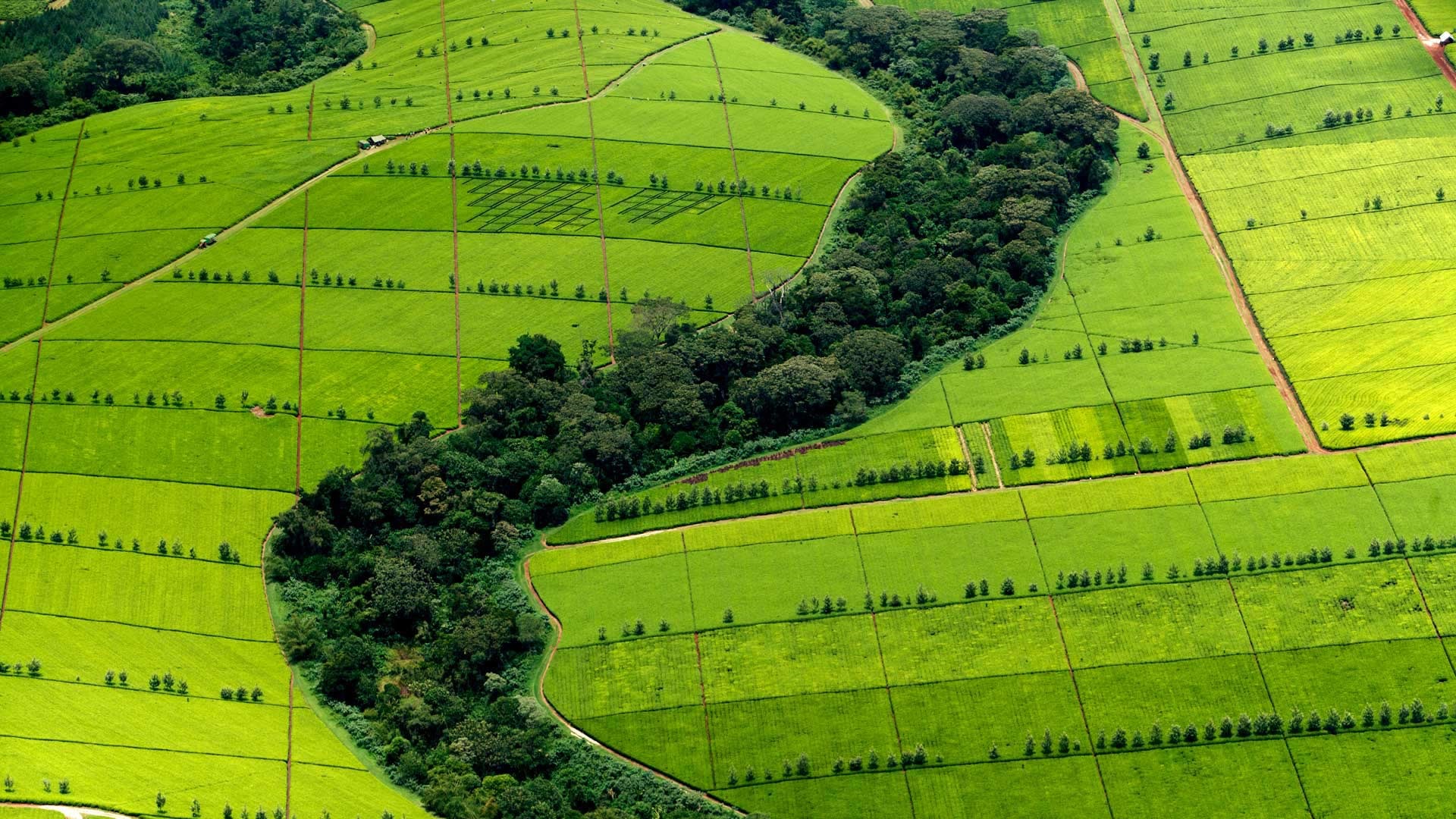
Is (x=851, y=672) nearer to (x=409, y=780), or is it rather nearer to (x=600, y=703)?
(x=600, y=703)

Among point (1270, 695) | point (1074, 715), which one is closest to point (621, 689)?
point (1074, 715)

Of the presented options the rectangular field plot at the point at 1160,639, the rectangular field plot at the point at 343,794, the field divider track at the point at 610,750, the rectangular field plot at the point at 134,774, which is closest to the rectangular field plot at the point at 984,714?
the rectangular field plot at the point at 1160,639

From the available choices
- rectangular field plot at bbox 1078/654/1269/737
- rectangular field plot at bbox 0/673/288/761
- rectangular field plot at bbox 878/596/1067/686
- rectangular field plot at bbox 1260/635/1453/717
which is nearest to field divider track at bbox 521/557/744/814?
rectangular field plot at bbox 878/596/1067/686

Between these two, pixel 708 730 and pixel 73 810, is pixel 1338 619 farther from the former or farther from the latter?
pixel 73 810

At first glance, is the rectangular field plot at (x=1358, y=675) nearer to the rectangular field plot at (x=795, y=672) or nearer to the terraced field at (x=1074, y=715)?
the terraced field at (x=1074, y=715)

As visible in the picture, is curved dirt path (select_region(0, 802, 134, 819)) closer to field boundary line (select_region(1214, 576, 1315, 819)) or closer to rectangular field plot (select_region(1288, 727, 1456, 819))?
field boundary line (select_region(1214, 576, 1315, 819))
